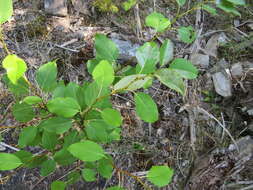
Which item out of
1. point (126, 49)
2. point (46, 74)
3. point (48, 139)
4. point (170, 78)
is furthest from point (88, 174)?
point (126, 49)

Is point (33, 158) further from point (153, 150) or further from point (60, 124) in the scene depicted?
point (153, 150)

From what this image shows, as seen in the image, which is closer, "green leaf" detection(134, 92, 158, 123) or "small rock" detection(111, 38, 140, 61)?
"green leaf" detection(134, 92, 158, 123)

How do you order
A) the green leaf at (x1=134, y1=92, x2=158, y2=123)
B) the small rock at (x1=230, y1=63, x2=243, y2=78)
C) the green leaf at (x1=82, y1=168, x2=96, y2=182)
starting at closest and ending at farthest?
the green leaf at (x1=134, y1=92, x2=158, y2=123), the green leaf at (x1=82, y1=168, x2=96, y2=182), the small rock at (x1=230, y1=63, x2=243, y2=78)

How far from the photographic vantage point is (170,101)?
1.97 metres

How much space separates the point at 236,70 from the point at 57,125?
62.9 inches

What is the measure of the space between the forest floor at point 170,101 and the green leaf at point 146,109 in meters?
0.91

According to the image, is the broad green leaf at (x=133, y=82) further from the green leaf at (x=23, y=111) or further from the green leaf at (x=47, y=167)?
the green leaf at (x=47, y=167)

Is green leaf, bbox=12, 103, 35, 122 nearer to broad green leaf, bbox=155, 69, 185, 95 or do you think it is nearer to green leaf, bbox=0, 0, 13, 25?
green leaf, bbox=0, 0, 13, 25

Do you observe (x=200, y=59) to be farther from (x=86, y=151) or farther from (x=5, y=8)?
(x=5, y=8)

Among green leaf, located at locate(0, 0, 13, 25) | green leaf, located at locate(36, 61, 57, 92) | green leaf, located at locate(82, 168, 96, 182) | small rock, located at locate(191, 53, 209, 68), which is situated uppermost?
green leaf, located at locate(0, 0, 13, 25)

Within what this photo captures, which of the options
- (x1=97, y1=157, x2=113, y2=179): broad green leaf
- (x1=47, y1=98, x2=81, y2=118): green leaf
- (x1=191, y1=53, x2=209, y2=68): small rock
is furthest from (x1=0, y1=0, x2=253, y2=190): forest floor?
(x1=47, y1=98, x2=81, y2=118): green leaf

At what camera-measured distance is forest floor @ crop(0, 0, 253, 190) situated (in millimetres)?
1694

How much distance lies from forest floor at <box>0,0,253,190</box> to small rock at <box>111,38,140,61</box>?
0.06 metres

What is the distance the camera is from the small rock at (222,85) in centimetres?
204
